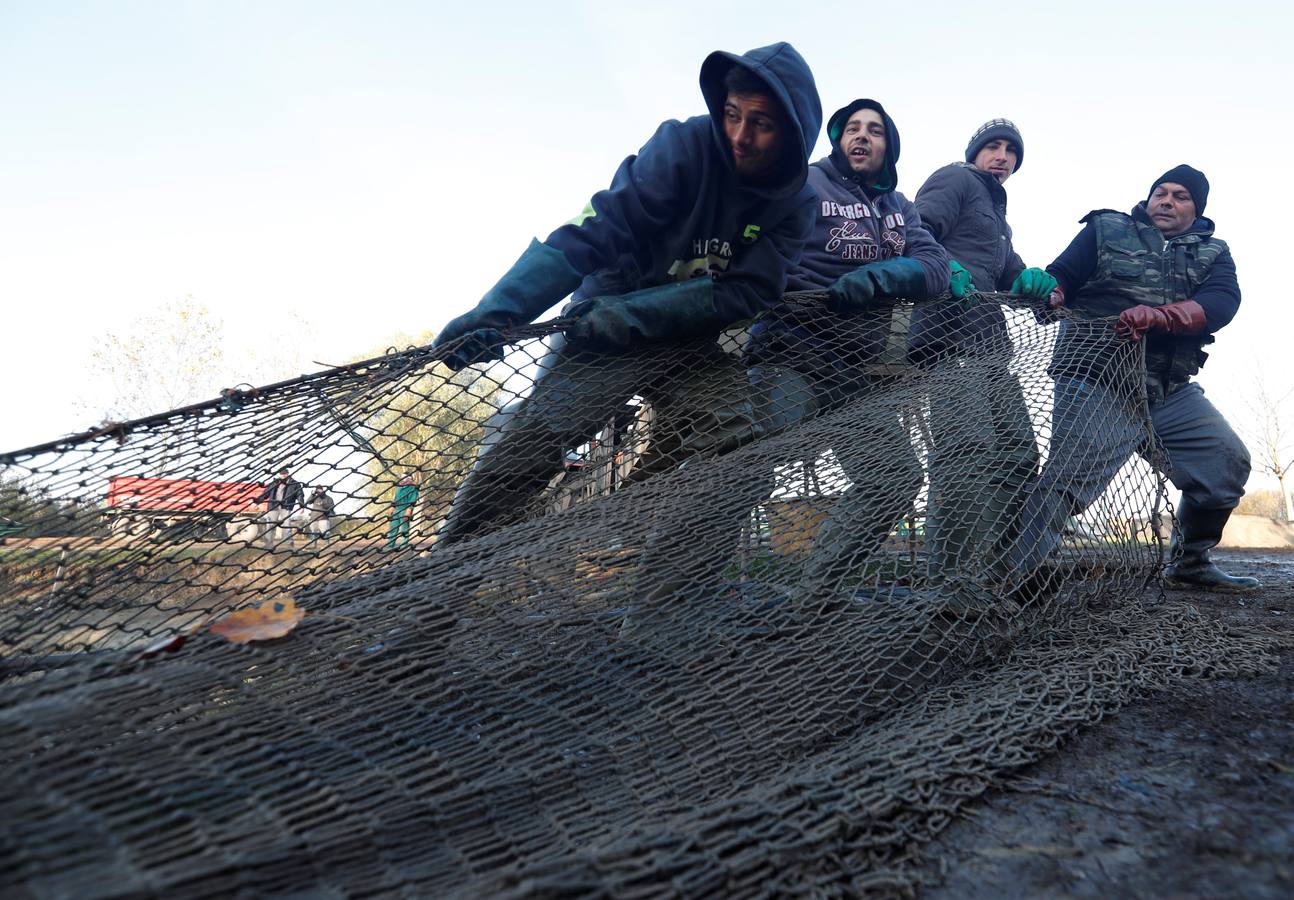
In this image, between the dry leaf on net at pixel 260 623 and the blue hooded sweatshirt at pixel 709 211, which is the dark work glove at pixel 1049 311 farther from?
the dry leaf on net at pixel 260 623

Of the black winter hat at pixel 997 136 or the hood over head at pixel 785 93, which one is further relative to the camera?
the black winter hat at pixel 997 136

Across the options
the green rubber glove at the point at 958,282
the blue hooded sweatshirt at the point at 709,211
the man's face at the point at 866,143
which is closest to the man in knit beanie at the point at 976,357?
the green rubber glove at the point at 958,282

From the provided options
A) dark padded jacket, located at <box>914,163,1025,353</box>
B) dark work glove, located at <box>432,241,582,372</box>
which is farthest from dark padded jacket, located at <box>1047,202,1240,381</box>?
dark work glove, located at <box>432,241,582,372</box>

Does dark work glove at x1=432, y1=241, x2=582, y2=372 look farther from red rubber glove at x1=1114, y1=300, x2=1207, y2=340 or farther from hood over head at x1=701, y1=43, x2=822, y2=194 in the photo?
red rubber glove at x1=1114, y1=300, x2=1207, y2=340

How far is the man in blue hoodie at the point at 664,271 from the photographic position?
2244mm

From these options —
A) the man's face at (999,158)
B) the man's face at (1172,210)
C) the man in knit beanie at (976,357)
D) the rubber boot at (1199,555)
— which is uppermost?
the man's face at (999,158)

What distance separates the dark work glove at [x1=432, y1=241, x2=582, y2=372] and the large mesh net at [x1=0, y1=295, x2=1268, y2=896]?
0.25ft

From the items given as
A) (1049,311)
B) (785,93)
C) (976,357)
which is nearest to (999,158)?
(1049,311)

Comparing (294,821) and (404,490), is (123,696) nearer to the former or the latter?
(294,821)

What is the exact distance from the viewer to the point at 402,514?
2086 millimetres

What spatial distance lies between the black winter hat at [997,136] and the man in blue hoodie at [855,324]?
883 mm

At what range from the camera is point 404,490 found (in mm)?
2098

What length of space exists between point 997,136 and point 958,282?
4.47ft

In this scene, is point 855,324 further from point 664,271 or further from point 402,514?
point 402,514
